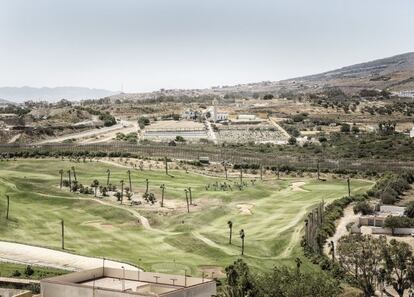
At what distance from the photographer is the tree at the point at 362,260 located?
220 ft

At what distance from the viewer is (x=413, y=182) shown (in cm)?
12475

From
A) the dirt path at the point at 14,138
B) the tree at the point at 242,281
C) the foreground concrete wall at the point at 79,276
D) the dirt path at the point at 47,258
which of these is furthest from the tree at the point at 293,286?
the dirt path at the point at 14,138

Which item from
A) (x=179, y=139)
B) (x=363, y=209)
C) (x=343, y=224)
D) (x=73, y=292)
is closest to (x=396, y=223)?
(x=343, y=224)

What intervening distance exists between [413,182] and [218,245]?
5707 cm

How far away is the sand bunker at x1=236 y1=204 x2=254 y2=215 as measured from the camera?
333ft

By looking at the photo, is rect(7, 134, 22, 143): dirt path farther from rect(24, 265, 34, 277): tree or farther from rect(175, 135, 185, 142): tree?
rect(24, 265, 34, 277): tree

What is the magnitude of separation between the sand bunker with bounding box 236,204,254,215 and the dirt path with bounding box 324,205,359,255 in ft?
45.8

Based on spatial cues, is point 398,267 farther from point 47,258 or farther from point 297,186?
point 297,186

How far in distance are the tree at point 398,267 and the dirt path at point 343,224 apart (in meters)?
11.1

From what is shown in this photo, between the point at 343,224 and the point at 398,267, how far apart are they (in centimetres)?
2492

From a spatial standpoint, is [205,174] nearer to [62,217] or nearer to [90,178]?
[90,178]

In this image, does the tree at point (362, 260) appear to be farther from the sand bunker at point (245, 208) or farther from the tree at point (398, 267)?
the sand bunker at point (245, 208)

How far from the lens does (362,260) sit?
6781 cm

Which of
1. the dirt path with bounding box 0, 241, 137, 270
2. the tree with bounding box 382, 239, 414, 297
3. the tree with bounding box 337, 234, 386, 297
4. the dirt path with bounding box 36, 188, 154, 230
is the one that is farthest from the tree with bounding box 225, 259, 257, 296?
the dirt path with bounding box 36, 188, 154, 230
